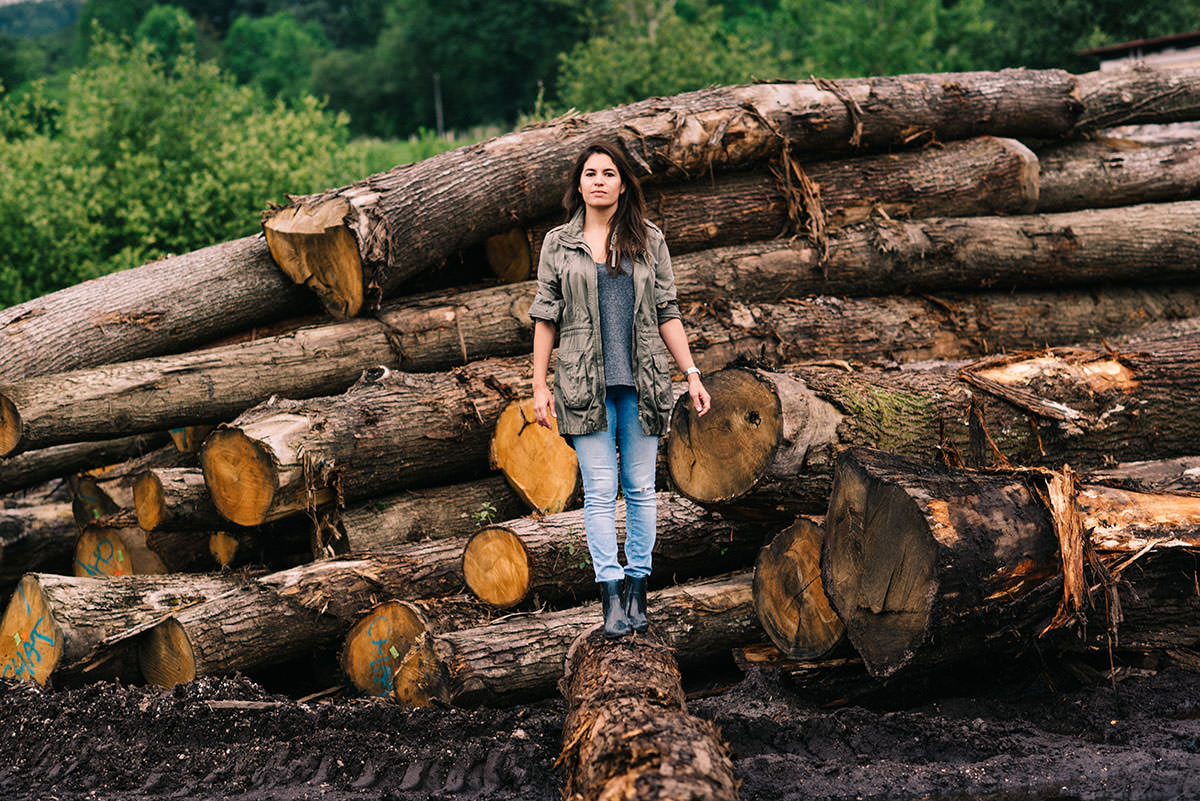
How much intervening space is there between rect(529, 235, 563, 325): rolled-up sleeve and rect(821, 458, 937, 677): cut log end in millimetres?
1327

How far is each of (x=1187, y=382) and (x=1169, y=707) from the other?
80.5 inches

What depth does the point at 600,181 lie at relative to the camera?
4.27 meters

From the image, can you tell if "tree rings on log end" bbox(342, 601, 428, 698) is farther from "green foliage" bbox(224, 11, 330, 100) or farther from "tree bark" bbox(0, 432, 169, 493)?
"green foliage" bbox(224, 11, 330, 100)

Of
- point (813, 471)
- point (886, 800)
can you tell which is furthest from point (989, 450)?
point (886, 800)

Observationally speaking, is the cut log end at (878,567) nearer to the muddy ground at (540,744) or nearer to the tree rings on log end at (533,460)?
the muddy ground at (540,744)

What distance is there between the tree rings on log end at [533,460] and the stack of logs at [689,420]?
2 cm

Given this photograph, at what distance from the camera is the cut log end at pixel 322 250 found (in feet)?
20.7

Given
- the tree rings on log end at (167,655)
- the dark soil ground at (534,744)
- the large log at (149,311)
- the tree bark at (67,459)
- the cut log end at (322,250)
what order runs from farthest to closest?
1. the tree bark at (67,459)
2. the cut log end at (322,250)
3. the large log at (149,311)
4. the tree rings on log end at (167,655)
5. the dark soil ground at (534,744)

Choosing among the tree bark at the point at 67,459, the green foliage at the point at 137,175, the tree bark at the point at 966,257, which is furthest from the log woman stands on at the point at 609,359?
the green foliage at the point at 137,175

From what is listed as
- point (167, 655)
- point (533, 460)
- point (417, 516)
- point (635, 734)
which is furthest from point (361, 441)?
point (635, 734)

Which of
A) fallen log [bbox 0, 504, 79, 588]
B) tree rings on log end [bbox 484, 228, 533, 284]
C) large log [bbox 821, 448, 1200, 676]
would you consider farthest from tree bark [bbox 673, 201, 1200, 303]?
fallen log [bbox 0, 504, 79, 588]

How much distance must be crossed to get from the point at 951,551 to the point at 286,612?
323 cm

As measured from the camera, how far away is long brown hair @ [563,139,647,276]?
4.29m

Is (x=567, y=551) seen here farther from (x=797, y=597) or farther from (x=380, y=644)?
(x=797, y=597)
